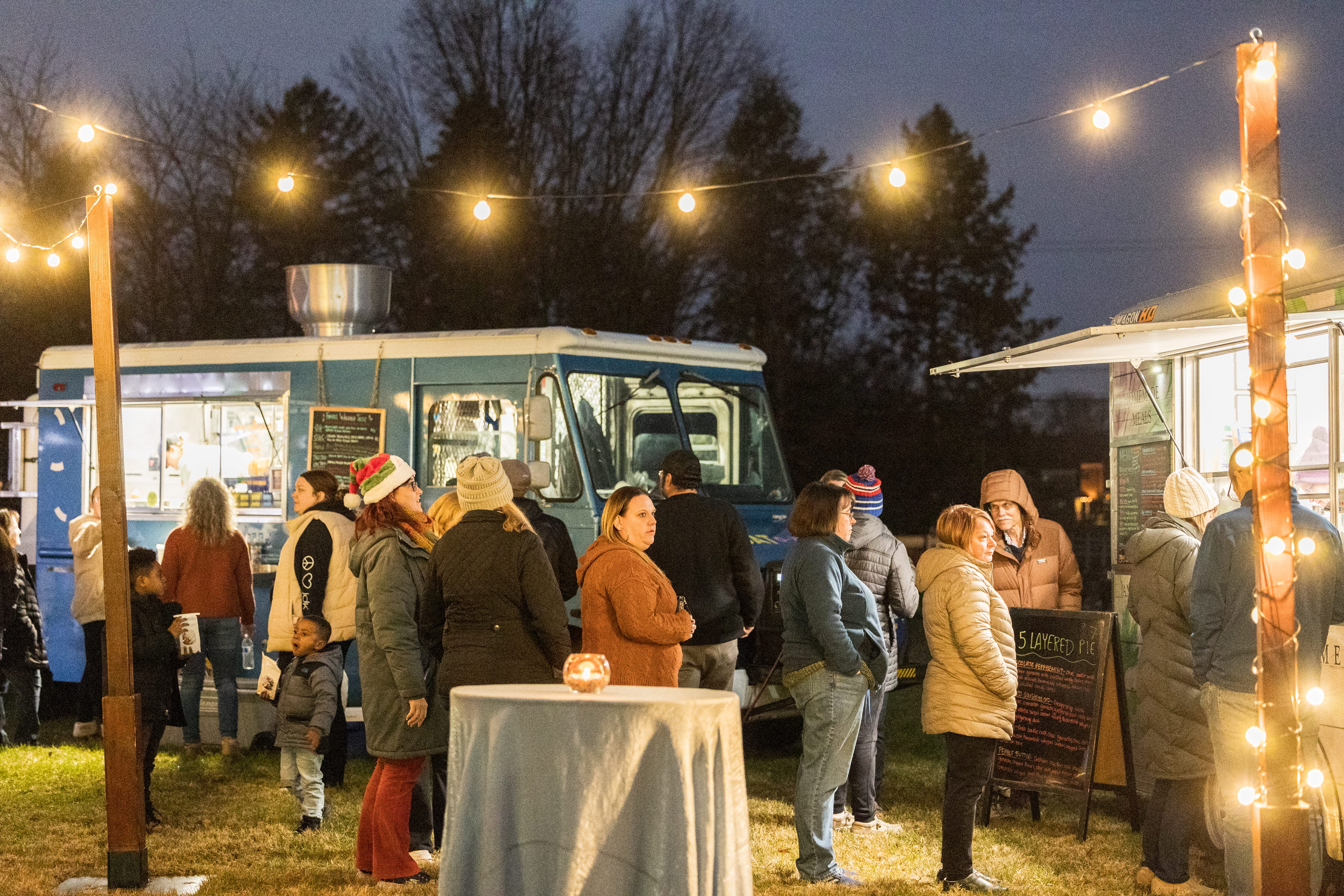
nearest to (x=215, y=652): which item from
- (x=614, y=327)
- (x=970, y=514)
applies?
(x=970, y=514)

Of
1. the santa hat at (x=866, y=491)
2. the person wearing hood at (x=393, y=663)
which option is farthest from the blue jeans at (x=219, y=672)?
the santa hat at (x=866, y=491)

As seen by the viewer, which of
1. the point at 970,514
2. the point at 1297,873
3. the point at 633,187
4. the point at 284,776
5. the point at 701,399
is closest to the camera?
the point at 1297,873

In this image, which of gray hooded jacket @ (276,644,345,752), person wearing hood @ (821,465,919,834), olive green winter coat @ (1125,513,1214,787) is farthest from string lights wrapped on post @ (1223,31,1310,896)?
gray hooded jacket @ (276,644,345,752)

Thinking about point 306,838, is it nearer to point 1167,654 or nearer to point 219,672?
point 219,672

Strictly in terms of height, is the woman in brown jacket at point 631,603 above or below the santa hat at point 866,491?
below

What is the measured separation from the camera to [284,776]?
708 cm

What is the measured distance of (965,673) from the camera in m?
5.81

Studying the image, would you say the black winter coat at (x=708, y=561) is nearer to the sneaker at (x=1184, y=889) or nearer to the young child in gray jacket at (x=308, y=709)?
the young child in gray jacket at (x=308, y=709)

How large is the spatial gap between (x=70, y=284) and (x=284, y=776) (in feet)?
66.7

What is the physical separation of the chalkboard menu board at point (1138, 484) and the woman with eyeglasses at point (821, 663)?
2.65 metres

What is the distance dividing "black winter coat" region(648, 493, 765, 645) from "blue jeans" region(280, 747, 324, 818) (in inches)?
71.8

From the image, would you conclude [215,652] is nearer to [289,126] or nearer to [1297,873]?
[1297,873]

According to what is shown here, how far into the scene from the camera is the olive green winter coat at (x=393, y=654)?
5734mm

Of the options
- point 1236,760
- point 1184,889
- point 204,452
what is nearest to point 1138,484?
point 1184,889
